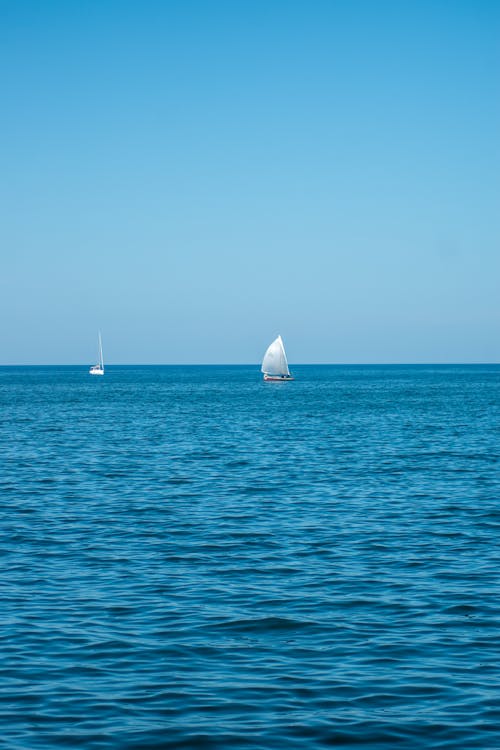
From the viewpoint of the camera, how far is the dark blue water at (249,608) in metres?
12.1

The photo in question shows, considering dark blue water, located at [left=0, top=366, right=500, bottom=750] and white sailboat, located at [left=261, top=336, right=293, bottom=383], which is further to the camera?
white sailboat, located at [left=261, top=336, right=293, bottom=383]

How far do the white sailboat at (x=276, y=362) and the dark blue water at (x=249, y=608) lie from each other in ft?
419

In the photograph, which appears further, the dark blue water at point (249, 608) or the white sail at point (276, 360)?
the white sail at point (276, 360)

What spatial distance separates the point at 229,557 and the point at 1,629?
23.6 ft

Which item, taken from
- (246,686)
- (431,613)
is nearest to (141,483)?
(431,613)

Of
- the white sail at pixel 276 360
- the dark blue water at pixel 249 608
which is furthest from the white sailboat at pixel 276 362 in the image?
the dark blue water at pixel 249 608

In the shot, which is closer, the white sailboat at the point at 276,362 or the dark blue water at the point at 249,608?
the dark blue water at the point at 249,608

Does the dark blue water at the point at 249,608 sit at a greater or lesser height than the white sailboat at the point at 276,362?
lesser

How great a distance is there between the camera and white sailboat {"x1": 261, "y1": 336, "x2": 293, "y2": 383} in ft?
551

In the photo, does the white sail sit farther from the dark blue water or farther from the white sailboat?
the dark blue water

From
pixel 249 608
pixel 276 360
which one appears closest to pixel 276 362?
pixel 276 360

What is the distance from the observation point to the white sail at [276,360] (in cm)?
16762

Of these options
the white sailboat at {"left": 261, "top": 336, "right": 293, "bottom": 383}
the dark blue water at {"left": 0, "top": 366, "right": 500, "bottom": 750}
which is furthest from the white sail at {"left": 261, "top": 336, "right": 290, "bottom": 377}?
the dark blue water at {"left": 0, "top": 366, "right": 500, "bottom": 750}

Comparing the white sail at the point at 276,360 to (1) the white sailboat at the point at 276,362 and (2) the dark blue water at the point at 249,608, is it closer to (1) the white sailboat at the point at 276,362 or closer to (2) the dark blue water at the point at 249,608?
(1) the white sailboat at the point at 276,362
